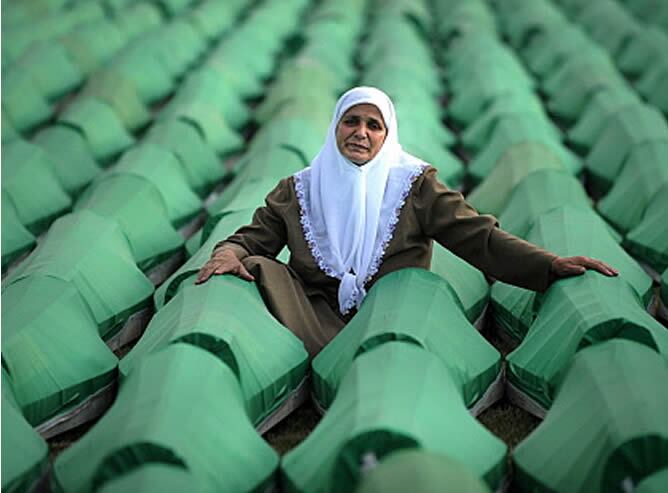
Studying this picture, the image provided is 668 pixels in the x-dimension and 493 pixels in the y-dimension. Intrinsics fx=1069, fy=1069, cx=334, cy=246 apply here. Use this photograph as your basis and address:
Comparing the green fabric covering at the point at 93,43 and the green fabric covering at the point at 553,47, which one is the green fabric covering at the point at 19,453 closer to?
the green fabric covering at the point at 93,43

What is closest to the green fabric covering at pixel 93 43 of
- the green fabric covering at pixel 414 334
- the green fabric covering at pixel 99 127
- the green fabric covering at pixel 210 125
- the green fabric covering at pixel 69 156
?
the green fabric covering at pixel 99 127

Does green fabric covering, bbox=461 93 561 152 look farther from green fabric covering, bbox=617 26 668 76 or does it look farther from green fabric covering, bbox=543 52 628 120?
green fabric covering, bbox=617 26 668 76

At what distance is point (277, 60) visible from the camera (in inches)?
260

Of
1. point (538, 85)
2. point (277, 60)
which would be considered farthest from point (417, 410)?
point (277, 60)

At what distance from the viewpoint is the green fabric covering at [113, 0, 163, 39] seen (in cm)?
698

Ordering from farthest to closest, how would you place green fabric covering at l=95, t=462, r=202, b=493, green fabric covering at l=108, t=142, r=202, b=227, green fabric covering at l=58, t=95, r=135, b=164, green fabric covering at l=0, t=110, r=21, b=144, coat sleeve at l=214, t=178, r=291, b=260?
green fabric covering at l=0, t=110, r=21, b=144, green fabric covering at l=58, t=95, r=135, b=164, green fabric covering at l=108, t=142, r=202, b=227, coat sleeve at l=214, t=178, r=291, b=260, green fabric covering at l=95, t=462, r=202, b=493

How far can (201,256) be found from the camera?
9.85 feet

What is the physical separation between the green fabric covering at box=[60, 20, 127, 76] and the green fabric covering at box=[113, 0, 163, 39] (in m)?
0.10

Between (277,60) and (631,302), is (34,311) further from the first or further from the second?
(277,60)

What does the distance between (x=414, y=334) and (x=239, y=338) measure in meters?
0.40

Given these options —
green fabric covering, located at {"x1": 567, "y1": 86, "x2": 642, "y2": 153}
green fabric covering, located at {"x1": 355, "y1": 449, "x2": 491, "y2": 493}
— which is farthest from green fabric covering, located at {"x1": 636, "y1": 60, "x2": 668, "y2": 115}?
green fabric covering, located at {"x1": 355, "y1": 449, "x2": 491, "y2": 493}

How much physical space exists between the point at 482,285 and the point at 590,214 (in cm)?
A: 46

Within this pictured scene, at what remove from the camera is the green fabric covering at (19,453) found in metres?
2.04

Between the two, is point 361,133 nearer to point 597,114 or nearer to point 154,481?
point 154,481
